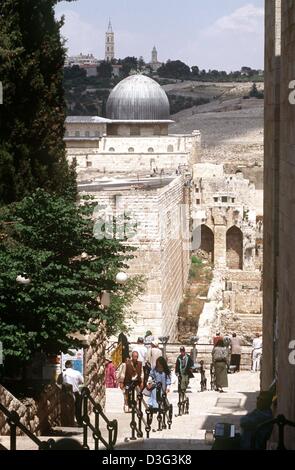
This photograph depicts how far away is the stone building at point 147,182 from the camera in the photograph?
750 inches

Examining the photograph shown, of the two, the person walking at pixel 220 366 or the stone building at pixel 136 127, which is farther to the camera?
the stone building at pixel 136 127

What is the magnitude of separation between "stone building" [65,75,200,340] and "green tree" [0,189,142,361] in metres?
5.08

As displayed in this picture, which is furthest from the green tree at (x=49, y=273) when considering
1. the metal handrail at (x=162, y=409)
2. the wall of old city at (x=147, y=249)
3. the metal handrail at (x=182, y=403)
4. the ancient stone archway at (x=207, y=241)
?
the ancient stone archway at (x=207, y=241)

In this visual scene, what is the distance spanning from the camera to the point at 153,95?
47812mm

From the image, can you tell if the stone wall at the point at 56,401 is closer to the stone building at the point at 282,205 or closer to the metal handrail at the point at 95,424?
the metal handrail at the point at 95,424

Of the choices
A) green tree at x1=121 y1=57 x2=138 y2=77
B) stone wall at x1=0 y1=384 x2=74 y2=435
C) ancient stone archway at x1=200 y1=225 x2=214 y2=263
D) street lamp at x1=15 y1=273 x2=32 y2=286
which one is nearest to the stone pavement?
stone wall at x1=0 y1=384 x2=74 y2=435

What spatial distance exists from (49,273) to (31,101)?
3.12 m

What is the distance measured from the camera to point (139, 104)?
47781mm

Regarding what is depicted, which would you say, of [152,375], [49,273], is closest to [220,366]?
[152,375]

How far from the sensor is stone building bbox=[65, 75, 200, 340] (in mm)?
19047

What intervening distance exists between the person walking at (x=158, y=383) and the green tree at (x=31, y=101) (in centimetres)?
294

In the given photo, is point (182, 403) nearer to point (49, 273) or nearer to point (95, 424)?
point (49, 273)
